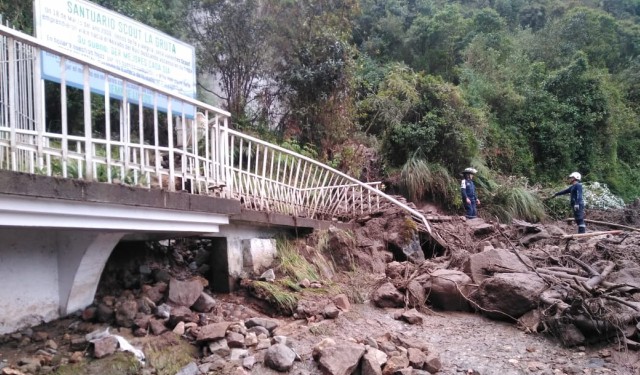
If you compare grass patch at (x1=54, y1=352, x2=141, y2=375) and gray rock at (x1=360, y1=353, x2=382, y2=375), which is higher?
grass patch at (x1=54, y1=352, x2=141, y2=375)

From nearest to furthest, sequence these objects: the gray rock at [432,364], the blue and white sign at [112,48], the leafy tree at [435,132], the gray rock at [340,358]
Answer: the gray rock at [340,358], the gray rock at [432,364], the blue and white sign at [112,48], the leafy tree at [435,132]

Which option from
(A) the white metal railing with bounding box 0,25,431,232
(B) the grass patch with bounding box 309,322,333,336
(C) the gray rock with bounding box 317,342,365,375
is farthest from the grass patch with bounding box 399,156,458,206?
(C) the gray rock with bounding box 317,342,365,375

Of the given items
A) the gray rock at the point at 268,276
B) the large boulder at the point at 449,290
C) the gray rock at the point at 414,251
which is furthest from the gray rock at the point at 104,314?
the gray rock at the point at 414,251

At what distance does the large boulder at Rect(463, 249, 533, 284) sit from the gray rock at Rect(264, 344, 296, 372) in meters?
3.09

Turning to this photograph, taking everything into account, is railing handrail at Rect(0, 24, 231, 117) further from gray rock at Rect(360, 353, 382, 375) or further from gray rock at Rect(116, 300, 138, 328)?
gray rock at Rect(360, 353, 382, 375)

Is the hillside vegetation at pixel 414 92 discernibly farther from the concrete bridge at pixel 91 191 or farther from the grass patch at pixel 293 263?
the concrete bridge at pixel 91 191

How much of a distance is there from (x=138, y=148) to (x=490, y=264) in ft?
14.9

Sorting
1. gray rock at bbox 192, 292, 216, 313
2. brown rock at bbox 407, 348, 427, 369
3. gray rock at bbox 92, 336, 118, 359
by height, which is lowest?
brown rock at bbox 407, 348, 427, 369

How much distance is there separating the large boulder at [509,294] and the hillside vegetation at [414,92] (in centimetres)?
531

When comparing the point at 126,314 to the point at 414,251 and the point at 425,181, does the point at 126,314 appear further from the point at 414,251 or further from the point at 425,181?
the point at 425,181

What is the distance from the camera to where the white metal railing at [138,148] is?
10.3 feet

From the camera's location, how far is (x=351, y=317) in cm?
528

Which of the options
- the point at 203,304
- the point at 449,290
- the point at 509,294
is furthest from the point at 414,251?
the point at 203,304

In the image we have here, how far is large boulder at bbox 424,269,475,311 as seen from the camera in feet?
19.6
